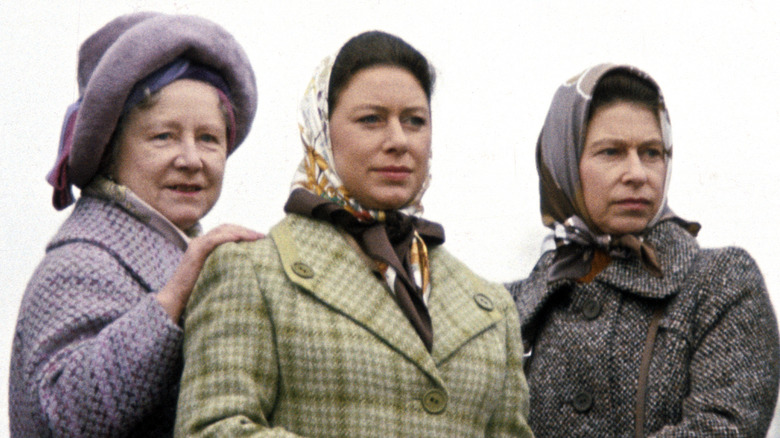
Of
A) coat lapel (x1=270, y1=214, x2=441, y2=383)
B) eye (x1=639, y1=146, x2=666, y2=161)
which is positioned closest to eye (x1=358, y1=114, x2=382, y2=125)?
coat lapel (x1=270, y1=214, x2=441, y2=383)

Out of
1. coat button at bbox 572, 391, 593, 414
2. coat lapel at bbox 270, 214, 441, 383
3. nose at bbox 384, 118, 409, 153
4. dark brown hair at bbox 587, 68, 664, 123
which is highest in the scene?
dark brown hair at bbox 587, 68, 664, 123

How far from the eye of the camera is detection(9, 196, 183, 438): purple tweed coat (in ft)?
6.64

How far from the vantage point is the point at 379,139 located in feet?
7.36

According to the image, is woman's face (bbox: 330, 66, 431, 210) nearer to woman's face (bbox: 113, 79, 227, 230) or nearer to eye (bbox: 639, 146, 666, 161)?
woman's face (bbox: 113, 79, 227, 230)

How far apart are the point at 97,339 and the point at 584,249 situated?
1.39 metres

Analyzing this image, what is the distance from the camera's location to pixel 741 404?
2.40 meters

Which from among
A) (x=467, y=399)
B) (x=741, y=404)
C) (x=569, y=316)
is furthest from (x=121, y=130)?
(x=741, y=404)

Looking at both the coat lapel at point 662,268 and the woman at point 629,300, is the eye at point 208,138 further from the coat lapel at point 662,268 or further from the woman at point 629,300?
the coat lapel at point 662,268

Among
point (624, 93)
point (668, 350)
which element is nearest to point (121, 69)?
point (624, 93)

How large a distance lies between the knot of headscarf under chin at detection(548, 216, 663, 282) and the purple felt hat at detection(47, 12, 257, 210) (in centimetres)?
95

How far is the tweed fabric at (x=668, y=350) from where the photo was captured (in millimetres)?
2432

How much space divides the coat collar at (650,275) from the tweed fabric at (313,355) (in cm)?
62

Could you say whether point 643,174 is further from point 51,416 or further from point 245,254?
point 51,416

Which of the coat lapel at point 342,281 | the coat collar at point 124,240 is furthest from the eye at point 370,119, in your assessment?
the coat collar at point 124,240
